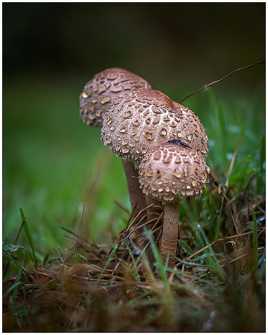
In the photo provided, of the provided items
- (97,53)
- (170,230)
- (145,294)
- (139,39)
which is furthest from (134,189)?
(139,39)

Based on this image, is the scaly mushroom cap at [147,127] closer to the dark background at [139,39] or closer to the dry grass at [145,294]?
the dry grass at [145,294]

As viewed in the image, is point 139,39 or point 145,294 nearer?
point 145,294

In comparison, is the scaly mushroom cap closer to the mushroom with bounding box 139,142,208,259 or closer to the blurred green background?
the mushroom with bounding box 139,142,208,259

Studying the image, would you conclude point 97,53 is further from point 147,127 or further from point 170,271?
point 170,271

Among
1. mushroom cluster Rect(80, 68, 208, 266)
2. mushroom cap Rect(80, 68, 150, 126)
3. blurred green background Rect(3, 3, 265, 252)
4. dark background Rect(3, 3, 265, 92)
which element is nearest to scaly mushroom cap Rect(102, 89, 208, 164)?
mushroom cluster Rect(80, 68, 208, 266)

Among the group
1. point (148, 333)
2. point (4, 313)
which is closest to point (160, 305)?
point (148, 333)

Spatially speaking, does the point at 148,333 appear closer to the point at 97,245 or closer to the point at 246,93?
the point at 97,245
